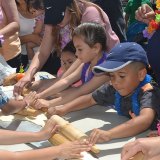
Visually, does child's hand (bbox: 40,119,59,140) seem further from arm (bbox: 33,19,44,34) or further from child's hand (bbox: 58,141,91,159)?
arm (bbox: 33,19,44,34)

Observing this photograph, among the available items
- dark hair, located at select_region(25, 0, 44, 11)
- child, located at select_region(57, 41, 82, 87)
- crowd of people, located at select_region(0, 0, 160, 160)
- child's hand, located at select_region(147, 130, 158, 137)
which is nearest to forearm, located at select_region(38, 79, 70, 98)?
crowd of people, located at select_region(0, 0, 160, 160)

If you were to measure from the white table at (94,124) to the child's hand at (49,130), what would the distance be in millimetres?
29

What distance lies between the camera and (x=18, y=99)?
179 cm

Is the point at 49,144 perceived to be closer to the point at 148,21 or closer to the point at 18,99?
the point at 18,99

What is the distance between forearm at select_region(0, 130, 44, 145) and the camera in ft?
4.50

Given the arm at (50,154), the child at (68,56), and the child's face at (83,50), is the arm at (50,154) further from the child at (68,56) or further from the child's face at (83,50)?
the child at (68,56)

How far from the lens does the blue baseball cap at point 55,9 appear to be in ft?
6.11

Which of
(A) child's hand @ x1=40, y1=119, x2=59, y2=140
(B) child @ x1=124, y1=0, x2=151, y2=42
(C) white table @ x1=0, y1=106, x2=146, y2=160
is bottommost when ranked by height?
(B) child @ x1=124, y1=0, x2=151, y2=42

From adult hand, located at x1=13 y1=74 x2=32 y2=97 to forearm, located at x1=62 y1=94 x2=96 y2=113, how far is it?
0.32 m

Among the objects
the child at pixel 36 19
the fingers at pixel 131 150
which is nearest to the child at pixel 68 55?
the child at pixel 36 19

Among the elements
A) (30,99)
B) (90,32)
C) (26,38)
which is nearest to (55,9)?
(90,32)

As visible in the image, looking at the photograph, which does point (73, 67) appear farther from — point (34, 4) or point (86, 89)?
point (34, 4)

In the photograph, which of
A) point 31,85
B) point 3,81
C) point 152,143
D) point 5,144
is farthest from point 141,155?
point 3,81

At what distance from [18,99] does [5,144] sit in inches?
17.4
